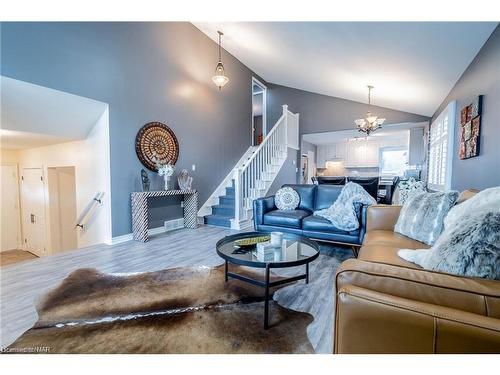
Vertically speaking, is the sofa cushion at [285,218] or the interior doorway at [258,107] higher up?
the interior doorway at [258,107]

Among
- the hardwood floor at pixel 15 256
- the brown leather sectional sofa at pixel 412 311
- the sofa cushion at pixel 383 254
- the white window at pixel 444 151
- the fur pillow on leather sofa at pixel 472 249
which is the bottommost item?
the hardwood floor at pixel 15 256

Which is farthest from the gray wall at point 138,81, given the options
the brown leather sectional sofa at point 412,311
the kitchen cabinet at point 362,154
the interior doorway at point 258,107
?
the kitchen cabinet at point 362,154

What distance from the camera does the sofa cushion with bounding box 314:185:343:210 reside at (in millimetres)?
3504

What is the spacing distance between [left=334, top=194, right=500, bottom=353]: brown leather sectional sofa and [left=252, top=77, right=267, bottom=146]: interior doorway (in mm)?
6926

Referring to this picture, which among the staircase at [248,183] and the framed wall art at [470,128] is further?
the staircase at [248,183]

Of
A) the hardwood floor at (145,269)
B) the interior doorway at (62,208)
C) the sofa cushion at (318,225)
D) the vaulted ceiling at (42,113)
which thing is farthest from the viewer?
the interior doorway at (62,208)

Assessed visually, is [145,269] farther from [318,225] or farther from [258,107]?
[258,107]

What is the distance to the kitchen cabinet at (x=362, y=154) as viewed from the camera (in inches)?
331

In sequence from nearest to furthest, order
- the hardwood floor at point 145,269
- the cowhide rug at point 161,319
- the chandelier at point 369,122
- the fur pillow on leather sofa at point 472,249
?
the fur pillow on leather sofa at point 472,249, the cowhide rug at point 161,319, the hardwood floor at point 145,269, the chandelier at point 369,122

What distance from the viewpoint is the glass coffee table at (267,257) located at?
1.68 m

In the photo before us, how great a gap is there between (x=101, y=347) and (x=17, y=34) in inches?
128

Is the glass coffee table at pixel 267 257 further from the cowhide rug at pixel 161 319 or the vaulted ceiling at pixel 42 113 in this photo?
the vaulted ceiling at pixel 42 113

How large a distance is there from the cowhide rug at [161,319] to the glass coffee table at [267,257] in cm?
15

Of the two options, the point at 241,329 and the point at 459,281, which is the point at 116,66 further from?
the point at 459,281
